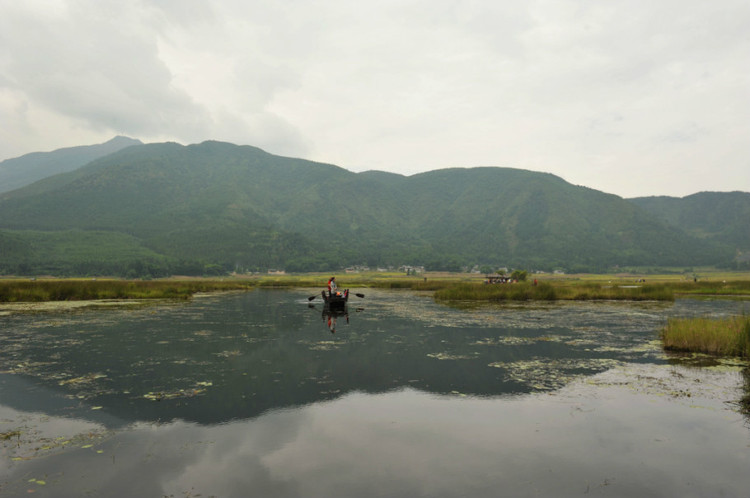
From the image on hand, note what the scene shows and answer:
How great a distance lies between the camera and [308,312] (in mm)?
44750

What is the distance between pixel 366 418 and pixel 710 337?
67.7 ft

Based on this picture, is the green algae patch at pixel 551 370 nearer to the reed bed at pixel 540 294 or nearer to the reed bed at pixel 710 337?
the reed bed at pixel 710 337

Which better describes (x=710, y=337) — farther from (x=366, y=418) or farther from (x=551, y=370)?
(x=366, y=418)

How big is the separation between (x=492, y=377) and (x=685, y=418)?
6.77 m

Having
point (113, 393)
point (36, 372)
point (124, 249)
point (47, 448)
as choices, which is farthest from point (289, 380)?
point (124, 249)

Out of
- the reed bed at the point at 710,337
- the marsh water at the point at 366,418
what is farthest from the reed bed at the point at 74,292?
the reed bed at the point at 710,337

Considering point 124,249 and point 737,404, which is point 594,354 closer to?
point 737,404

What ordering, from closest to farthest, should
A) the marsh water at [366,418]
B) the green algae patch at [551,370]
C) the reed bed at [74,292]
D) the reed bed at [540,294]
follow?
the marsh water at [366,418]
the green algae patch at [551,370]
the reed bed at [74,292]
the reed bed at [540,294]

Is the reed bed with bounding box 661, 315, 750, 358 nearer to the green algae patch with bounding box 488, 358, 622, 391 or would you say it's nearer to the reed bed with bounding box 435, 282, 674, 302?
the green algae patch with bounding box 488, 358, 622, 391

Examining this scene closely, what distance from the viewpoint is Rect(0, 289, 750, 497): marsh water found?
934cm

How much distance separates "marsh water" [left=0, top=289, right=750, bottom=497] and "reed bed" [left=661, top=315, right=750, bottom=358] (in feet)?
5.20

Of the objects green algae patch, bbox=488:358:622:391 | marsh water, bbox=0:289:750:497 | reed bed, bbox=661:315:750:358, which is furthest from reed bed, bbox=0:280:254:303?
reed bed, bbox=661:315:750:358

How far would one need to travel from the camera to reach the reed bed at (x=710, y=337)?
21.8 m

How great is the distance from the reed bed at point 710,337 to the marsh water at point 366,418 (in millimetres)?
1585
